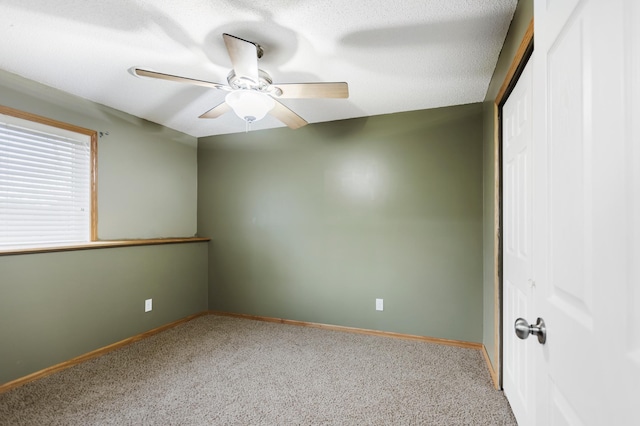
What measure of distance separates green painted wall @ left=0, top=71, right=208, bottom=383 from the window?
0.09 metres

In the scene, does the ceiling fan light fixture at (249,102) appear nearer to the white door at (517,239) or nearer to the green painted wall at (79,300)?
the white door at (517,239)

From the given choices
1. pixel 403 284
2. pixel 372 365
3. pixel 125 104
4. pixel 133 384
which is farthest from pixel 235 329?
pixel 125 104

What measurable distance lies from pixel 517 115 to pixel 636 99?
156 cm

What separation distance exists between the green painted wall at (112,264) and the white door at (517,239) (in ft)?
10.6

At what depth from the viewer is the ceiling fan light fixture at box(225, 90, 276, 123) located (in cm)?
193

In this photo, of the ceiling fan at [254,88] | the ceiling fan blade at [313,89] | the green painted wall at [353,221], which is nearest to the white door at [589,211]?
the ceiling fan blade at [313,89]

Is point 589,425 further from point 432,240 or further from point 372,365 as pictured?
point 432,240

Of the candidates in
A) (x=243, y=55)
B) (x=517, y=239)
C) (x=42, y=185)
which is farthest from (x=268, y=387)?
(x=42, y=185)

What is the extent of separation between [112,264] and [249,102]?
2.12m

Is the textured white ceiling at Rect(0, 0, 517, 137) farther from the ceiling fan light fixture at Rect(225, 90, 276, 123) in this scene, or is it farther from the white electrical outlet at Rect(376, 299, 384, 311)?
the white electrical outlet at Rect(376, 299, 384, 311)

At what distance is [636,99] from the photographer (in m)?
0.46

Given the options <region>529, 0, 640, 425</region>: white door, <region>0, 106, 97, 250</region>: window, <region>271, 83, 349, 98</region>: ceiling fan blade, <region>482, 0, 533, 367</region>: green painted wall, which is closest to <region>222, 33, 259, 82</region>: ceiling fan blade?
<region>271, 83, 349, 98</region>: ceiling fan blade

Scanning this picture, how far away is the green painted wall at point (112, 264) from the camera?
232cm

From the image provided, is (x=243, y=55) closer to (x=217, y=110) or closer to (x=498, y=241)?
(x=217, y=110)
